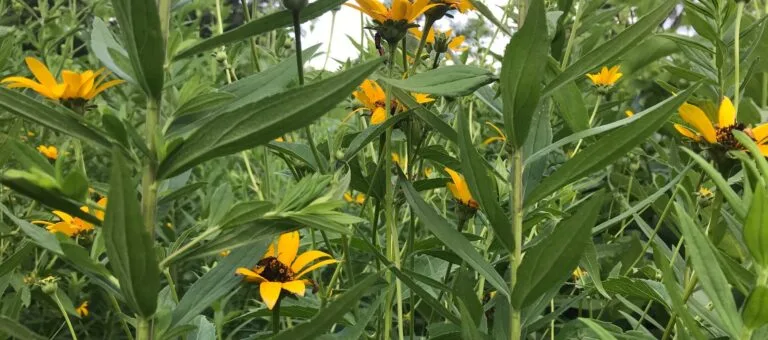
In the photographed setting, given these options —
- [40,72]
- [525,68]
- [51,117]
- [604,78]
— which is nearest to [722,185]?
[525,68]

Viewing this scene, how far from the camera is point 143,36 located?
0.37m

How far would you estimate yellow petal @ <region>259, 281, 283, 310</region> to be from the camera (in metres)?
0.54

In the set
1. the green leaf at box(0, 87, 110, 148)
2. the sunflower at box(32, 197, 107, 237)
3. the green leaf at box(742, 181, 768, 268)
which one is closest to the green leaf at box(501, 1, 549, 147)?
the green leaf at box(742, 181, 768, 268)

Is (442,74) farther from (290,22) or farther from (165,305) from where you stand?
(165,305)

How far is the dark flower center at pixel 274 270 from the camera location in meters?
0.59

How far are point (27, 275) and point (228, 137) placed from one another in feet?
2.75

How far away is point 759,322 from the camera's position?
389 mm

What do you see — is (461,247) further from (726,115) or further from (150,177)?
(726,115)

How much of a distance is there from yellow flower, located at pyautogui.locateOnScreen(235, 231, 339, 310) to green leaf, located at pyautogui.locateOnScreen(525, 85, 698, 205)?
0.20 m

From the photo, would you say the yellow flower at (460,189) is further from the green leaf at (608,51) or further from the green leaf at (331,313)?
the green leaf at (331,313)

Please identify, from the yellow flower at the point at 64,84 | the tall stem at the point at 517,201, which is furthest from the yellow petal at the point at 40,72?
the tall stem at the point at 517,201

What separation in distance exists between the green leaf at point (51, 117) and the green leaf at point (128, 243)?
0.06 meters

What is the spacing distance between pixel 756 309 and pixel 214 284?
31 cm

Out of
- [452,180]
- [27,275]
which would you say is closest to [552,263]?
[452,180]
